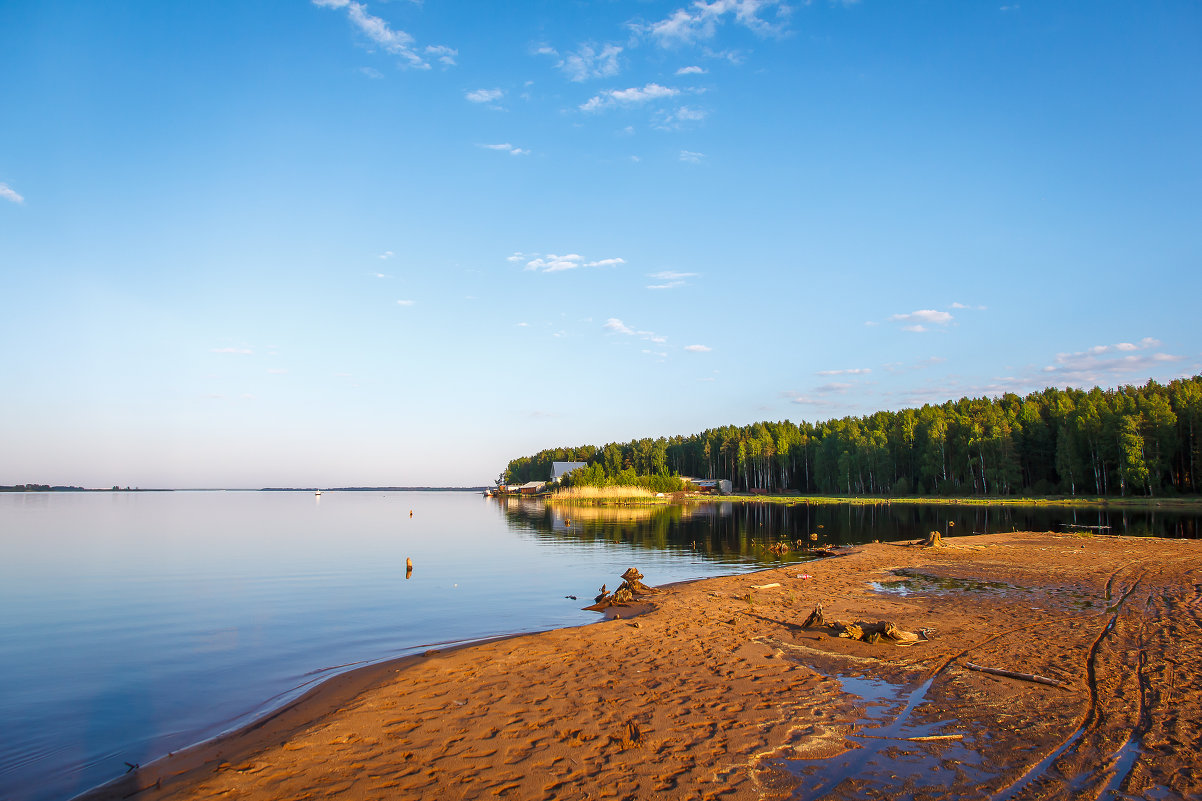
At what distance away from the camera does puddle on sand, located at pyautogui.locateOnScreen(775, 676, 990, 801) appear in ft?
23.6

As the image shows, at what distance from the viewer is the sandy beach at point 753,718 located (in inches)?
294

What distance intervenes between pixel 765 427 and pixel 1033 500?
8295 cm

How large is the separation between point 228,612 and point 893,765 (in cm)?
2078

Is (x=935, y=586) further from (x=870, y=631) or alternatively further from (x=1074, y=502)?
(x=1074, y=502)

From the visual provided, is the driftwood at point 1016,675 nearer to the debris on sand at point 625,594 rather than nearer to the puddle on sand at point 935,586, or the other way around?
the puddle on sand at point 935,586

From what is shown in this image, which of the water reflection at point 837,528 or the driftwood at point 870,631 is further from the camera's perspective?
the water reflection at point 837,528

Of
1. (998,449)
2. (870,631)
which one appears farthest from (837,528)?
(998,449)

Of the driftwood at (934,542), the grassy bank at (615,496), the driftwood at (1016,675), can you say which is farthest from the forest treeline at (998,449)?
the driftwood at (1016,675)

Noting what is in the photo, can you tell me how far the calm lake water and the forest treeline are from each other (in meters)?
41.6

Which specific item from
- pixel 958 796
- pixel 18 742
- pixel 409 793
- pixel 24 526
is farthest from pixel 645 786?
pixel 24 526

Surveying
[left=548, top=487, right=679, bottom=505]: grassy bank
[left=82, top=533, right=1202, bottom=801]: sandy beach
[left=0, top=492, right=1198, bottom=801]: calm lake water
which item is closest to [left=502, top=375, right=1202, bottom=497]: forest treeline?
[left=548, top=487, right=679, bottom=505]: grassy bank

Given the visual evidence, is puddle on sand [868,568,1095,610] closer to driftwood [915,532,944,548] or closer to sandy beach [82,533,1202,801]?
sandy beach [82,533,1202,801]

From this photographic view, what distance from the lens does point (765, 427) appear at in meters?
169

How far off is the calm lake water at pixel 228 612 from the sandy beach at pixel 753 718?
74.7 inches
